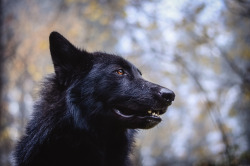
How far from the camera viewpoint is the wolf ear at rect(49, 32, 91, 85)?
3220 mm

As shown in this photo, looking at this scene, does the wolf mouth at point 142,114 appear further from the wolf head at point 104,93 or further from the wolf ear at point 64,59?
the wolf ear at point 64,59

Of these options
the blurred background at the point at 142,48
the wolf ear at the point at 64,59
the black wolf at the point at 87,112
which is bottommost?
the black wolf at the point at 87,112

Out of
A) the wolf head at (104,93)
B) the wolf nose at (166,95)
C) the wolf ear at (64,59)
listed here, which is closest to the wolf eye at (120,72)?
the wolf head at (104,93)

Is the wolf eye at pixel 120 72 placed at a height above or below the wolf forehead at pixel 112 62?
below

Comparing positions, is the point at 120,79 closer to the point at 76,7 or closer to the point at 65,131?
the point at 65,131

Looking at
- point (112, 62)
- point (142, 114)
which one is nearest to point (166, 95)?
point (142, 114)

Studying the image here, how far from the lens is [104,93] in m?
3.16

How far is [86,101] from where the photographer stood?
3.15 meters

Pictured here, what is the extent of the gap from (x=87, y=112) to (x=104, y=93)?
327 mm

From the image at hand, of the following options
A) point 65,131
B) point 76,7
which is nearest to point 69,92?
point 65,131

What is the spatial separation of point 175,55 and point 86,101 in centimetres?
552

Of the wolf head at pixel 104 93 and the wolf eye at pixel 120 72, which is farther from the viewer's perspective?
the wolf eye at pixel 120 72

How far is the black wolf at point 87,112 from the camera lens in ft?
9.81

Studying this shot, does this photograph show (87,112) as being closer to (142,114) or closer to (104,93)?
(104,93)
